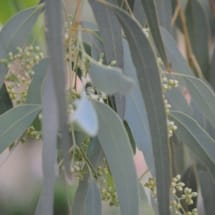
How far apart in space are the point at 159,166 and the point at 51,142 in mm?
151

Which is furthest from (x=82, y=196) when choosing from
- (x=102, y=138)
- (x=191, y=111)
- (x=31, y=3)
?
(x=31, y=3)

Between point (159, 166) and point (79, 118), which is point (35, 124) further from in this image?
point (79, 118)

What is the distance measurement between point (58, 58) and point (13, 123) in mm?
223

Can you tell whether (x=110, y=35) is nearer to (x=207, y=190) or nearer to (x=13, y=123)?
(x=13, y=123)

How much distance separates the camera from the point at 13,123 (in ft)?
2.69

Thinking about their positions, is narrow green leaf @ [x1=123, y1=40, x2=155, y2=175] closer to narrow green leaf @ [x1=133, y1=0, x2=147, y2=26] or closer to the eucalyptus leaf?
narrow green leaf @ [x1=133, y1=0, x2=147, y2=26]

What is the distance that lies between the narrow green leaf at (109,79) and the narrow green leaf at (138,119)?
0.17 m

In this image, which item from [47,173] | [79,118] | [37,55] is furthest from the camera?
[37,55]

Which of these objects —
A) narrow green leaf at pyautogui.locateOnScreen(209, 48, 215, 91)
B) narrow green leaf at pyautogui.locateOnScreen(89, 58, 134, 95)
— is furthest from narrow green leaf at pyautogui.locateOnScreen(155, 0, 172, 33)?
narrow green leaf at pyautogui.locateOnScreen(89, 58, 134, 95)

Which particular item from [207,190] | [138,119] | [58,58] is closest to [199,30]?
[207,190]

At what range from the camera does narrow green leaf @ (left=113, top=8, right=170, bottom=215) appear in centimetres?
77

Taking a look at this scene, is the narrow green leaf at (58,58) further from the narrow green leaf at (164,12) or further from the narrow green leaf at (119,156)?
the narrow green leaf at (164,12)

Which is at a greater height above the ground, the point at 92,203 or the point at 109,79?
the point at 109,79

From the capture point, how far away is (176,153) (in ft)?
3.60
